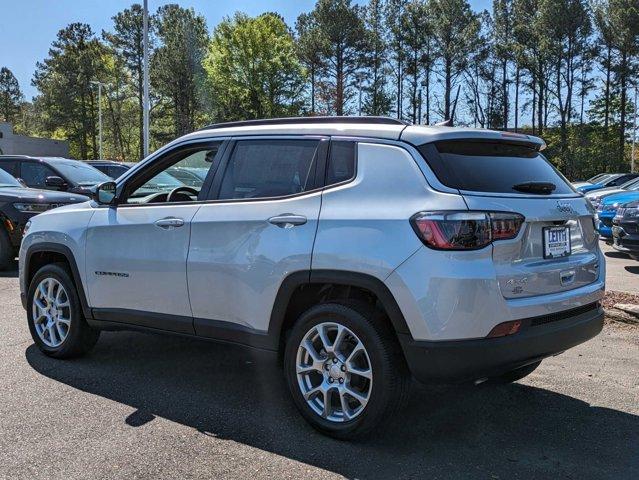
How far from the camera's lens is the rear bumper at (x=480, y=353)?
3141 millimetres

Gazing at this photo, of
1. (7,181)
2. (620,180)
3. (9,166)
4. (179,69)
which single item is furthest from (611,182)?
(179,69)

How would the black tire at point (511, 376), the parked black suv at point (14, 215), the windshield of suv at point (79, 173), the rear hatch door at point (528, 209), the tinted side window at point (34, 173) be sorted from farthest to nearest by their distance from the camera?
the tinted side window at point (34, 173) < the windshield of suv at point (79, 173) < the parked black suv at point (14, 215) < the black tire at point (511, 376) < the rear hatch door at point (528, 209)

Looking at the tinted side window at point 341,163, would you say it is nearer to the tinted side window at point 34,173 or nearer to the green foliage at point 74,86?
the tinted side window at point 34,173

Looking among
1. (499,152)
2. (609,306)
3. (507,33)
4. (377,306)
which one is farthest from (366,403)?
(507,33)

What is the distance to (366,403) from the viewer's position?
11.2ft

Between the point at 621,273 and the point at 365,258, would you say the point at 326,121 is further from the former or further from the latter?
the point at 621,273

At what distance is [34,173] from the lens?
1197 centimetres

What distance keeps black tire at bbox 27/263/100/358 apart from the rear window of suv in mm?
3119

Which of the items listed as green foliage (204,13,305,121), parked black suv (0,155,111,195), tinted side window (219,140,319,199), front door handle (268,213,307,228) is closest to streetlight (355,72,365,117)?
green foliage (204,13,305,121)

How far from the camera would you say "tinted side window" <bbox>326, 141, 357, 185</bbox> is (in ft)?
11.9

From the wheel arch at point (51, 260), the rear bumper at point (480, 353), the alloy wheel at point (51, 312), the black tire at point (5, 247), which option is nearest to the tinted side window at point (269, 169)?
the rear bumper at point (480, 353)

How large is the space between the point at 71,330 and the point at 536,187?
3699 millimetres

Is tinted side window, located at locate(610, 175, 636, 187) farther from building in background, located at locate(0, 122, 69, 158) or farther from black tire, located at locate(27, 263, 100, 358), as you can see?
building in background, located at locate(0, 122, 69, 158)

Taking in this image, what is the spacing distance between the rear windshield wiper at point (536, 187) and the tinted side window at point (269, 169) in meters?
1.23
